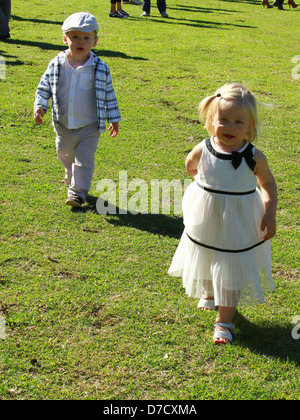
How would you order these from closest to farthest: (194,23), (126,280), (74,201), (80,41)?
1. (126,280)
2. (80,41)
3. (74,201)
4. (194,23)

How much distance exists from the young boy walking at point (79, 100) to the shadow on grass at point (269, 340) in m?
1.89

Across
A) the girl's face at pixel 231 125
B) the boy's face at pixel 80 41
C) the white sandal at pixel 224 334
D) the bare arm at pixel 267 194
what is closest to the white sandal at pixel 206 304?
the white sandal at pixel 224 334

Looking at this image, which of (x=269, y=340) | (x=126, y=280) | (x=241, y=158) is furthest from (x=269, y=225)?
(x=126, y=280)

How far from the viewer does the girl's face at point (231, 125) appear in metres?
3.15

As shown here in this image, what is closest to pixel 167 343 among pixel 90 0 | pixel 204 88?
pixel 204 88

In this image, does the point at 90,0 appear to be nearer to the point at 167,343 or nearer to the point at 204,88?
the point at 204,88

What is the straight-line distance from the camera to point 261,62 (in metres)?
10.5

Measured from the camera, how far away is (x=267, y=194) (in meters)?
3.26

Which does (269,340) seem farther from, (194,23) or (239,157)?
(194,23)

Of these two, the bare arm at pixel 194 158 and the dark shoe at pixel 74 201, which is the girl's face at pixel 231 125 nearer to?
the bare arm at pixel 194 158

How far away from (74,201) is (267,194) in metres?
1.94

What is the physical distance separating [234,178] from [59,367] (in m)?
1.31
